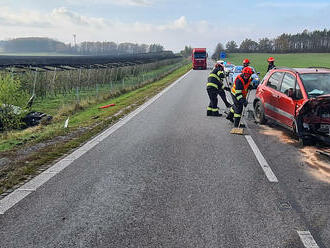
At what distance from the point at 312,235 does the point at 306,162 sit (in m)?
2.83

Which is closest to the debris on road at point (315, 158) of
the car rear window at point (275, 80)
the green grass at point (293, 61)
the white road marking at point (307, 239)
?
the car rear window at point (275, 80)

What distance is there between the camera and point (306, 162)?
5.97 metres

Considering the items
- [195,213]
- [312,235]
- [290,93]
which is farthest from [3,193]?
[290,93]

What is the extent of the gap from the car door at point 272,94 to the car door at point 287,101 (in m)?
0.16

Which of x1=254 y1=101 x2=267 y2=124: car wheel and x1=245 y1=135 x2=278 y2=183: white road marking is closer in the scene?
x1=245 y1=135 x2=278 y2=183: white road marking

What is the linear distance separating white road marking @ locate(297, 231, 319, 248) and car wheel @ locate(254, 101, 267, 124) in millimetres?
6095

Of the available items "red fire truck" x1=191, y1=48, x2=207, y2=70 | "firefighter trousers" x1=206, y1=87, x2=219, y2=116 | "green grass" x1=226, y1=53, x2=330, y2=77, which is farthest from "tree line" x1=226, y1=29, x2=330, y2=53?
"firefighter trousers" x1=206, y1=87, x2=219, y2=116

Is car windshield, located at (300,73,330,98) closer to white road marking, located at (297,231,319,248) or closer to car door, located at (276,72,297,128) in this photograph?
car door, located at (276,72,297,128)

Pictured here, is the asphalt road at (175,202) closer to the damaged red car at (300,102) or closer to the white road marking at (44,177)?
the white road marking at (44,177)

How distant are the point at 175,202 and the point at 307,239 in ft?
5.55

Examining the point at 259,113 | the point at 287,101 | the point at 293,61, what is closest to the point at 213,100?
the point at 259,113

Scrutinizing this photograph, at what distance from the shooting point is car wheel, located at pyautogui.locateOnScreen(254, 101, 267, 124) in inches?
364

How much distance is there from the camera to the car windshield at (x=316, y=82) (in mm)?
7161

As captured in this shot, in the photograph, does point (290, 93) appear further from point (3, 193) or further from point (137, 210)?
point (3, 193)
